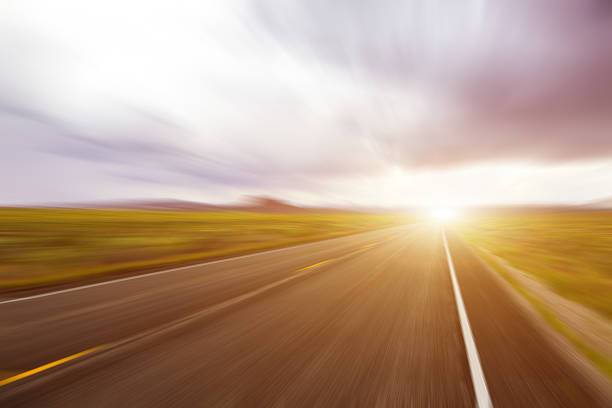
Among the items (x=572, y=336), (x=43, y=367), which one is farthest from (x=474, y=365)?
(x=43, y=367)

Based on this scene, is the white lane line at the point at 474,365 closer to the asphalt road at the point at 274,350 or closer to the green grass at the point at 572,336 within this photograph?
the asphalt road at the point at 274,350

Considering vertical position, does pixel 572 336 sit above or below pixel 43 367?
below

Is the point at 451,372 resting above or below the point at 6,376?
below

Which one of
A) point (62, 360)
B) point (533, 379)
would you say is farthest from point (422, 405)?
point (62, 360)

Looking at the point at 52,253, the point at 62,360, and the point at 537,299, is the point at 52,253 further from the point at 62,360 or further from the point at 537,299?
the point at 537,299

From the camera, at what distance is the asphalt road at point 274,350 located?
2344mm

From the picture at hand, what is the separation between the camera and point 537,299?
5.65m

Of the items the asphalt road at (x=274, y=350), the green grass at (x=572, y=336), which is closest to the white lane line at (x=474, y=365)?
the asphalt road at (x=274, y=350)

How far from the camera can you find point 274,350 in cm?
315

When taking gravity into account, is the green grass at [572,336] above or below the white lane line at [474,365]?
below

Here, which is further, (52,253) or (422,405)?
(52,253)

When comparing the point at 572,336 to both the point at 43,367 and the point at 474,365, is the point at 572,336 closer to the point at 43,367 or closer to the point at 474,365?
the point at 474,365

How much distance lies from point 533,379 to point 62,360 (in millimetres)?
5310

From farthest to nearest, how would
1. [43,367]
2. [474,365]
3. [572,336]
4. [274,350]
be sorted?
[572,336], [274,350], [474,365], [43,367]
